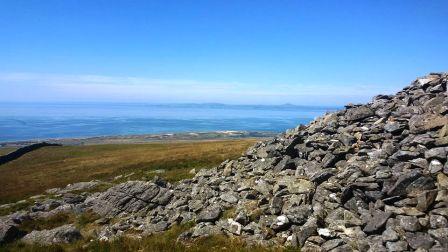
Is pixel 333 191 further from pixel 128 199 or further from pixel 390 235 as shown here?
pixel 128 199

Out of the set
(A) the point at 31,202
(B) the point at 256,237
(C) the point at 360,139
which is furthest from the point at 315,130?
(A) the point at 31,202

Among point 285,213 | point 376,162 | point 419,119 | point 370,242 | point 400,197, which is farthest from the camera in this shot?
point 419,119

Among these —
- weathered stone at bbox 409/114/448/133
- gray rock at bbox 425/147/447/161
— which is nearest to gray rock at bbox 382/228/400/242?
A: gray rock at bbox 425/147/447/161

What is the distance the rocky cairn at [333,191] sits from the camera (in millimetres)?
15117

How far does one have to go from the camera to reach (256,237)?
16922 millimetres

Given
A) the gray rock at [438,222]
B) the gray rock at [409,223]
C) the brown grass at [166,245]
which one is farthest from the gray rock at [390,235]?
the brown grass at [166,245]

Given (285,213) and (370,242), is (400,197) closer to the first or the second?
(370,242)

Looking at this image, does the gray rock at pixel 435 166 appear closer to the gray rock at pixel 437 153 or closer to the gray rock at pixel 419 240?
the gray rock at pixel 437 153

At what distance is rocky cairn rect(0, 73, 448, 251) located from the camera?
15117 millimetres

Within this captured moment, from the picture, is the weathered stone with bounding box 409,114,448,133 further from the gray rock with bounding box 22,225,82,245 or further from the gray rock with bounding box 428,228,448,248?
the gray rock with bounding box 22,225,82,245

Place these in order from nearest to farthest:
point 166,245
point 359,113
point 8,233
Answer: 1. point 166,245
2. point 8,233
3. point 359,113

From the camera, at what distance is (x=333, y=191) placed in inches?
738

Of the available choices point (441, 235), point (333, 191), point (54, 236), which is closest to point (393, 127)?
point (333, 191)

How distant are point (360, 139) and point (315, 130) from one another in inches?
184
